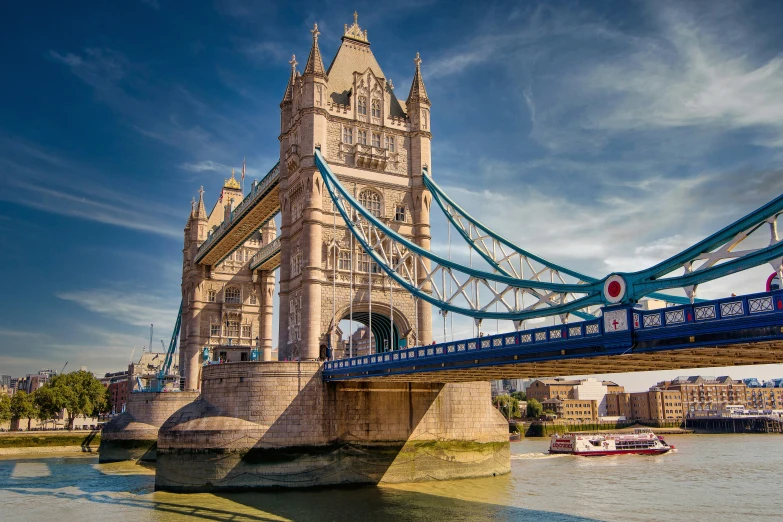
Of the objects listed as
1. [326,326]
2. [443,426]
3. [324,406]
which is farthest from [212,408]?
[443,426]

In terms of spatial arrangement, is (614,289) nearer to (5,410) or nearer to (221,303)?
(221,303)

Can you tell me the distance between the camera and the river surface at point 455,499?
25.6m

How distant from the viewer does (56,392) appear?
2945 inches

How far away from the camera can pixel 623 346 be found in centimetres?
1922

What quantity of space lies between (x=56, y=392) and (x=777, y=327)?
74.6 metres

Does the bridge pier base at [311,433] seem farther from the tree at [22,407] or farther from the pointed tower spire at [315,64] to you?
the tree at [22,407]

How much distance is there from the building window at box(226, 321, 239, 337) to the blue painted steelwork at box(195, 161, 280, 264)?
602 cm

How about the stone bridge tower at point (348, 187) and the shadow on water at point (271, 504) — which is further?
the stone bridge tower at point (348, 187)

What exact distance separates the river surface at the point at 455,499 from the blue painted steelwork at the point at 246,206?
60.2 ft

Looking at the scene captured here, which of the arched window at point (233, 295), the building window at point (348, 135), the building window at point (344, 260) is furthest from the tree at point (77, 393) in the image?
A: the building window at point (348, 135)

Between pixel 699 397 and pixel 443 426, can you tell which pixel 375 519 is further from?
pixel 699 397

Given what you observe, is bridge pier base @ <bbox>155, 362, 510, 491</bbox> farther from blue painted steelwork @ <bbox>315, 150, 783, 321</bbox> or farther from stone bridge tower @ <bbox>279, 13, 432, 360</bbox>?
blue painted steelwork @ <bbox>315, 150, 783, 321</bbox>

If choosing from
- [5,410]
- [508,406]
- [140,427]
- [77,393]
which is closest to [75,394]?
[77,393]

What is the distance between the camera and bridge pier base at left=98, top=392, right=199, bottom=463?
5034 cm
